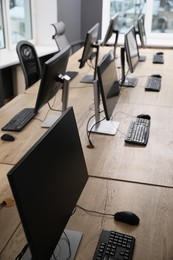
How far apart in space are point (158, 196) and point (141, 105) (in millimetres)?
1270

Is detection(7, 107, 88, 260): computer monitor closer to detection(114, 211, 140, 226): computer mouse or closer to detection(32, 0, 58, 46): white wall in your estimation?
detection(114, 211, 140, 226): computer mouse

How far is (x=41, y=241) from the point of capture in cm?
86

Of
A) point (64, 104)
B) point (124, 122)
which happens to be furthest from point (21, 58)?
point (124, 122)

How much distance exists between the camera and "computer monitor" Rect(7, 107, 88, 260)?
791 mm

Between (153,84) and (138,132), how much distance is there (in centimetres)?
119

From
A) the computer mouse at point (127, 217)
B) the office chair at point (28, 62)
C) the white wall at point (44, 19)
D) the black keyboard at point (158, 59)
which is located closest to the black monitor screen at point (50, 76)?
A: the computer mouse at point (127, 217)

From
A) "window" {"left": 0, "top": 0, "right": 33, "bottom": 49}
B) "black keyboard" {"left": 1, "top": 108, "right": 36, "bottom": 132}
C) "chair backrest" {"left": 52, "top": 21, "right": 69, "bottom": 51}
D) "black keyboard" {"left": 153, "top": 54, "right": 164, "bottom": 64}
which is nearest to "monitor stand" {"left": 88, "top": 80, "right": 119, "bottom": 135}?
"black keyboard" {"left": 1, "top": 108, "right": 36, "bottom": 132}

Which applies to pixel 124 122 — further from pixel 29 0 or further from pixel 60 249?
pixel 29 0

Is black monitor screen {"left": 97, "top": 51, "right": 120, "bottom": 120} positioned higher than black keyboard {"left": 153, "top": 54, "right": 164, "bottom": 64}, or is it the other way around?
black monitor screen {"left": 97, "top": 51, "right": 120, "bottom": 120}

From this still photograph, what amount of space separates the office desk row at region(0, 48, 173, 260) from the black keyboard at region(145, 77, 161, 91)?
0.70ft

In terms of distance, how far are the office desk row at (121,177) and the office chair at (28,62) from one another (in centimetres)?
42

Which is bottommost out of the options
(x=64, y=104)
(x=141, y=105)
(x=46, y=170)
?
(x=141, y=105)

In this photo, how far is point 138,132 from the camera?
2068 mm

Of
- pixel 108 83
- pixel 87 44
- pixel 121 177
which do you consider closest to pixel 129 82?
pixel 87 44
